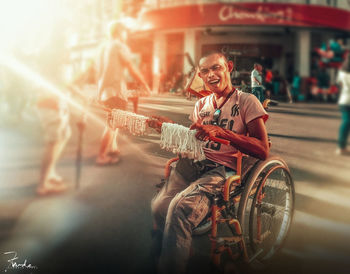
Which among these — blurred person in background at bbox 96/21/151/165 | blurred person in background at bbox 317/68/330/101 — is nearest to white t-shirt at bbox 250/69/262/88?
blurred person in background at bbox 317/68/330/101

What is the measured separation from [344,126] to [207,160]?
1.84 feet

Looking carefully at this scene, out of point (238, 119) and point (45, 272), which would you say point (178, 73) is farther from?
point (45, 272)

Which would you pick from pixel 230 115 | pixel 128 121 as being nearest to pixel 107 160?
pixel 128 121

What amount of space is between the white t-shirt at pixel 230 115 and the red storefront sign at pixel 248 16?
0.97ft

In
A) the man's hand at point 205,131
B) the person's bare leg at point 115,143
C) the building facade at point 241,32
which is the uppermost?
the building facade at point 241,32

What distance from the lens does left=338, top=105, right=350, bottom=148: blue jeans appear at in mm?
1198

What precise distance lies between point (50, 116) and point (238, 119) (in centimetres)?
73

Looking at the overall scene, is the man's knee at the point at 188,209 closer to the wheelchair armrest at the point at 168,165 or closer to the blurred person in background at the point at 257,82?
the wheelchair armrest at the point at 168,165

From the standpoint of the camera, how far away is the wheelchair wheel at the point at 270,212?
1.60 m

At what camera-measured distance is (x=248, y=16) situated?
1.34 m

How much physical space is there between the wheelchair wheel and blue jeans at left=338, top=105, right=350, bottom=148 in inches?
13.9

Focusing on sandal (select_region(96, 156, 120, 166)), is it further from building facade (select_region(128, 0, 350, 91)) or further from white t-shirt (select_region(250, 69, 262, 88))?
white t-shirt (select_region(250, 69, 262, 88))

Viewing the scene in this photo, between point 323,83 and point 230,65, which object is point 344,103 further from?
point 230,65

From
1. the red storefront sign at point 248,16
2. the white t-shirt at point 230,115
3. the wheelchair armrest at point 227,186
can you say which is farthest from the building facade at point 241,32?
the wheelchair armrest at point 227,186
